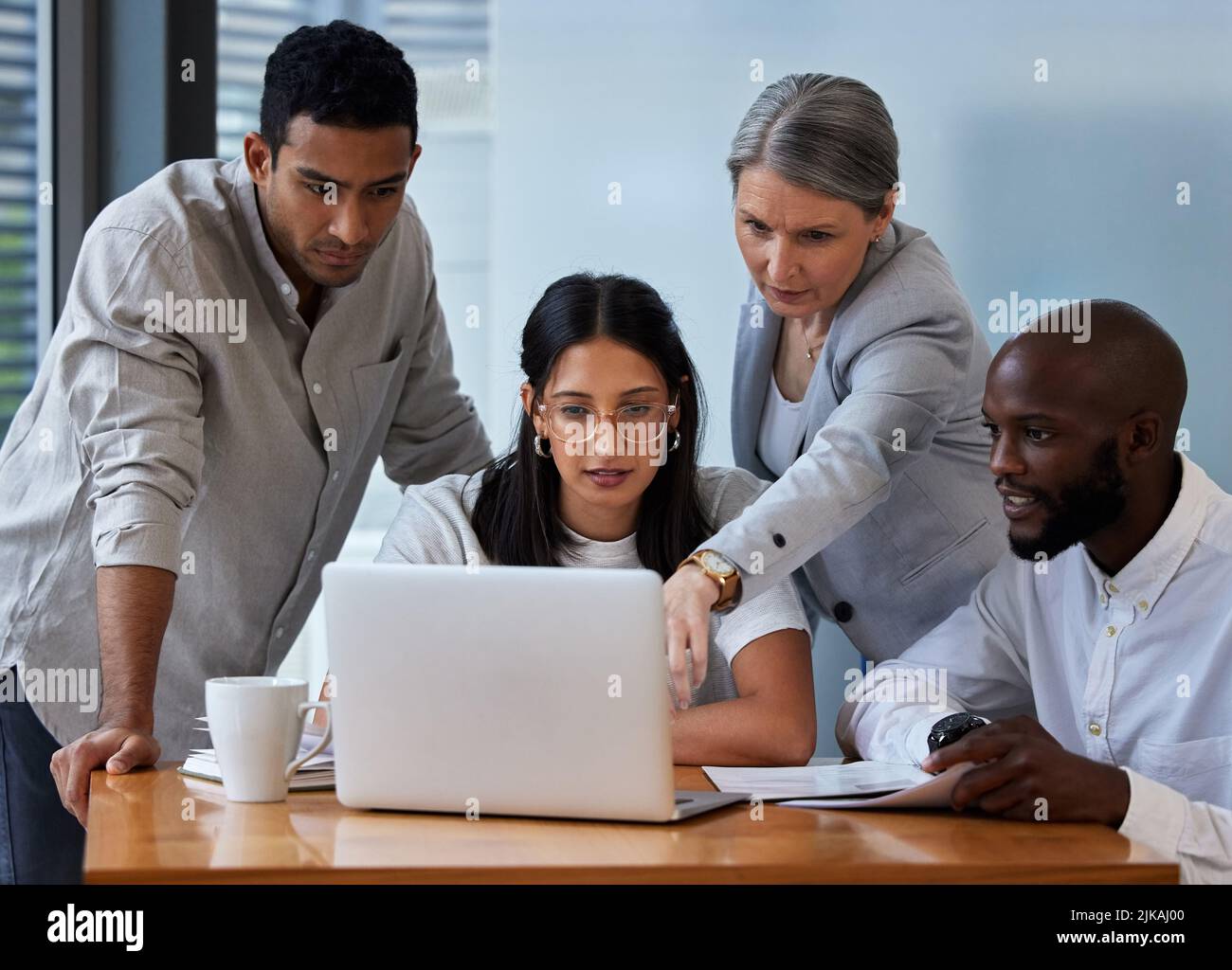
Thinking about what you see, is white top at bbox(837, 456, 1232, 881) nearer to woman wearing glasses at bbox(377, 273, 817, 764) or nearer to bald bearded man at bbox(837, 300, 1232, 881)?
bald bearded man at bbox(837, 300, 1232, 881)

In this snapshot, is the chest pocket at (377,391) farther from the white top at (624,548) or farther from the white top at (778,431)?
the white top at (778,431)

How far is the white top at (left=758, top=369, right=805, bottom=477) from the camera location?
2.20 m

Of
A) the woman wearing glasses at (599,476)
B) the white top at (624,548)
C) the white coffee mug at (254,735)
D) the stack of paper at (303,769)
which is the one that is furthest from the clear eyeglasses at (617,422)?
the white coffee mug at (254,735)

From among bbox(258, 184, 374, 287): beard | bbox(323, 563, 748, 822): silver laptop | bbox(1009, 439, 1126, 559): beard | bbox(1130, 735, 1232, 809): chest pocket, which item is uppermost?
bbox(258, 184, 374, 287): beard

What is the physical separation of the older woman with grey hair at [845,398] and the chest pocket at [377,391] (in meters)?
0.60

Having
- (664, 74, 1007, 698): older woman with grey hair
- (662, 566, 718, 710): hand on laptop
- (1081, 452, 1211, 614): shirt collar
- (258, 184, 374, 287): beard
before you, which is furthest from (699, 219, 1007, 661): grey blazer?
(258, 184, 374, 287): beard

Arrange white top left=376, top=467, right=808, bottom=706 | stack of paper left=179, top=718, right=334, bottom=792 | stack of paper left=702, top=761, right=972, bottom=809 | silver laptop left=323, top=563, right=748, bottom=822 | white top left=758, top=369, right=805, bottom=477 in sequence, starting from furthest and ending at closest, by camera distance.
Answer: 1. white top left=758, top=369, right=805, bottom=477
2. white top left=376, top=467, right=808, bottom=706
3. stack of paper left=179, top=718, right=334, bottom=792
4. stack of paper left=702, top=761, right=972, bottom=809
5. silver laptop left=323, top=563, right=748, bottom=822

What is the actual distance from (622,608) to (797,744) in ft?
1.95

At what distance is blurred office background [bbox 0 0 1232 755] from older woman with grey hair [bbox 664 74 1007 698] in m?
0.73

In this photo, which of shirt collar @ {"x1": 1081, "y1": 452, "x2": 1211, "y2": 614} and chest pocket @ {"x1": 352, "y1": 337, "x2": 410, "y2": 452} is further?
chest pocket @ {"x1": 352, "y1": 337, "x2": 410, "y2": 452}

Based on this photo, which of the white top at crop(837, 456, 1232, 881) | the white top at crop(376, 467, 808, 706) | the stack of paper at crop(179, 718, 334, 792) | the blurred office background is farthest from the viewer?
the blurred office background

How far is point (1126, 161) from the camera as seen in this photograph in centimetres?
271

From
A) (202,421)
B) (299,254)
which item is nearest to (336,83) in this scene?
(299,254)
